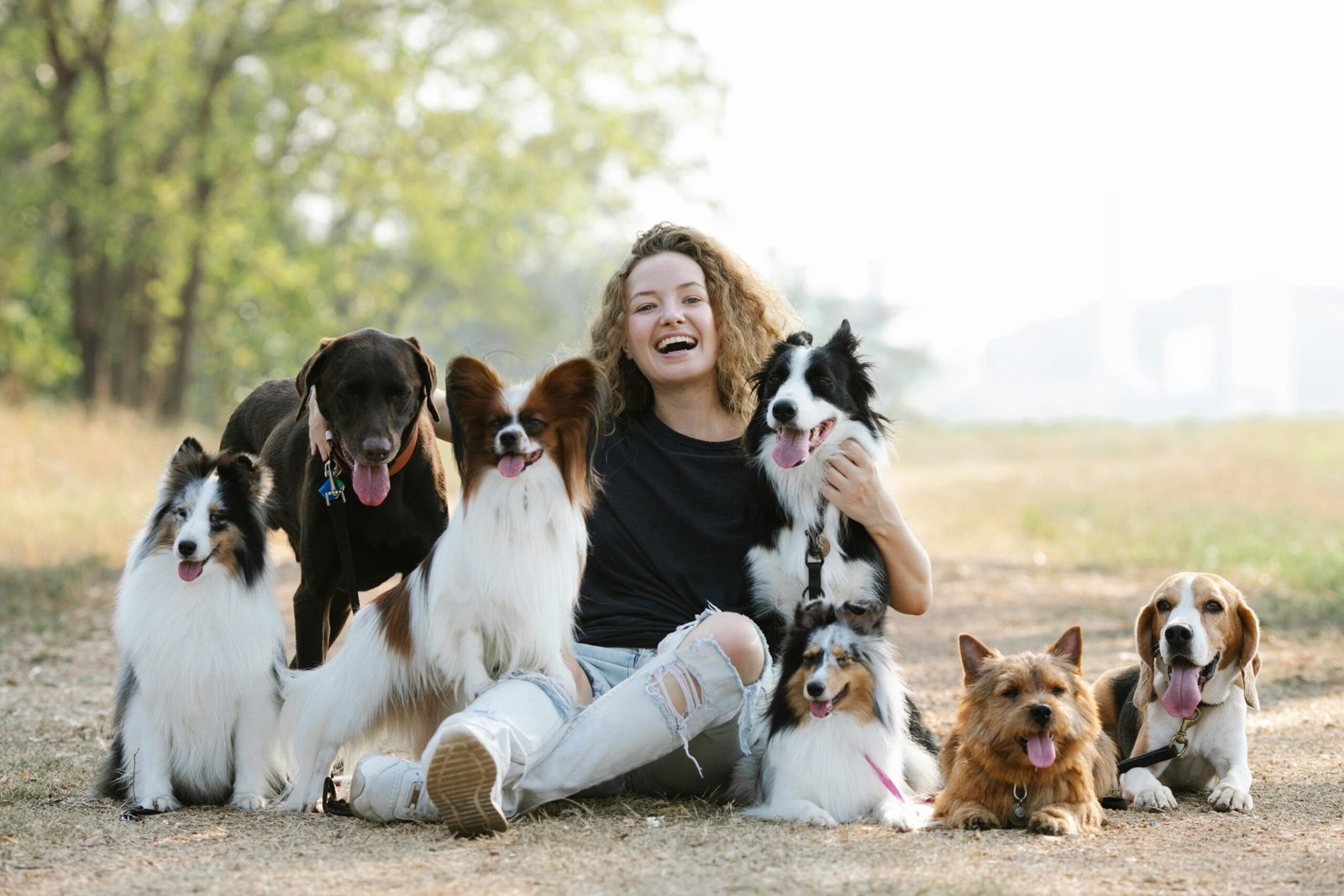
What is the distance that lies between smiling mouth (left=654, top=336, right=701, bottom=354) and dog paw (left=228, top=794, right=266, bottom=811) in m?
2.03

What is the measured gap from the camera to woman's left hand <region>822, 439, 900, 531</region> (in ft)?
13.8

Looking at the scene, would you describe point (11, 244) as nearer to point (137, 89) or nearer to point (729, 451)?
point (137, 89)

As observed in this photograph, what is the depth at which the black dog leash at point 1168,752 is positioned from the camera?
424 centimetres

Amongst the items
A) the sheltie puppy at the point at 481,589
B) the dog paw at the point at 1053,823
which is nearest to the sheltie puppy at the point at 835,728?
the dog paw at the point at 1053,823

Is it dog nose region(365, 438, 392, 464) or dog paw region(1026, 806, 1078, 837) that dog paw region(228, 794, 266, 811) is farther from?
dog paw region(1026, 806, 1078, 837)

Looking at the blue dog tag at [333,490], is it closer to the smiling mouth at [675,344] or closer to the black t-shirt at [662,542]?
the black t-shirt at [662,542]

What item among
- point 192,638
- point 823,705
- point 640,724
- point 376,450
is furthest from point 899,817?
point 192,638

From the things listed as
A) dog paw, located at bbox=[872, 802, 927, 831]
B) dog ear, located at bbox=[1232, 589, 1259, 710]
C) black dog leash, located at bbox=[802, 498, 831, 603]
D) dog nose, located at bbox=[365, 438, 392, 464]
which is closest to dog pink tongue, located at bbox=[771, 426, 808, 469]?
black dog leash, located at bbox=[802, 498, 831, 603]

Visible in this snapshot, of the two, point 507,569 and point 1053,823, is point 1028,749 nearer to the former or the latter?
point 1053,823

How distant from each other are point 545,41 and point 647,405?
57.8 feet

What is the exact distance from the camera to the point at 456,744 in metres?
3.50

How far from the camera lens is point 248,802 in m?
4.09

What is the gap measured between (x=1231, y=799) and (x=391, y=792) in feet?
8.52

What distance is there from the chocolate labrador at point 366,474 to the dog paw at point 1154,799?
264cm
